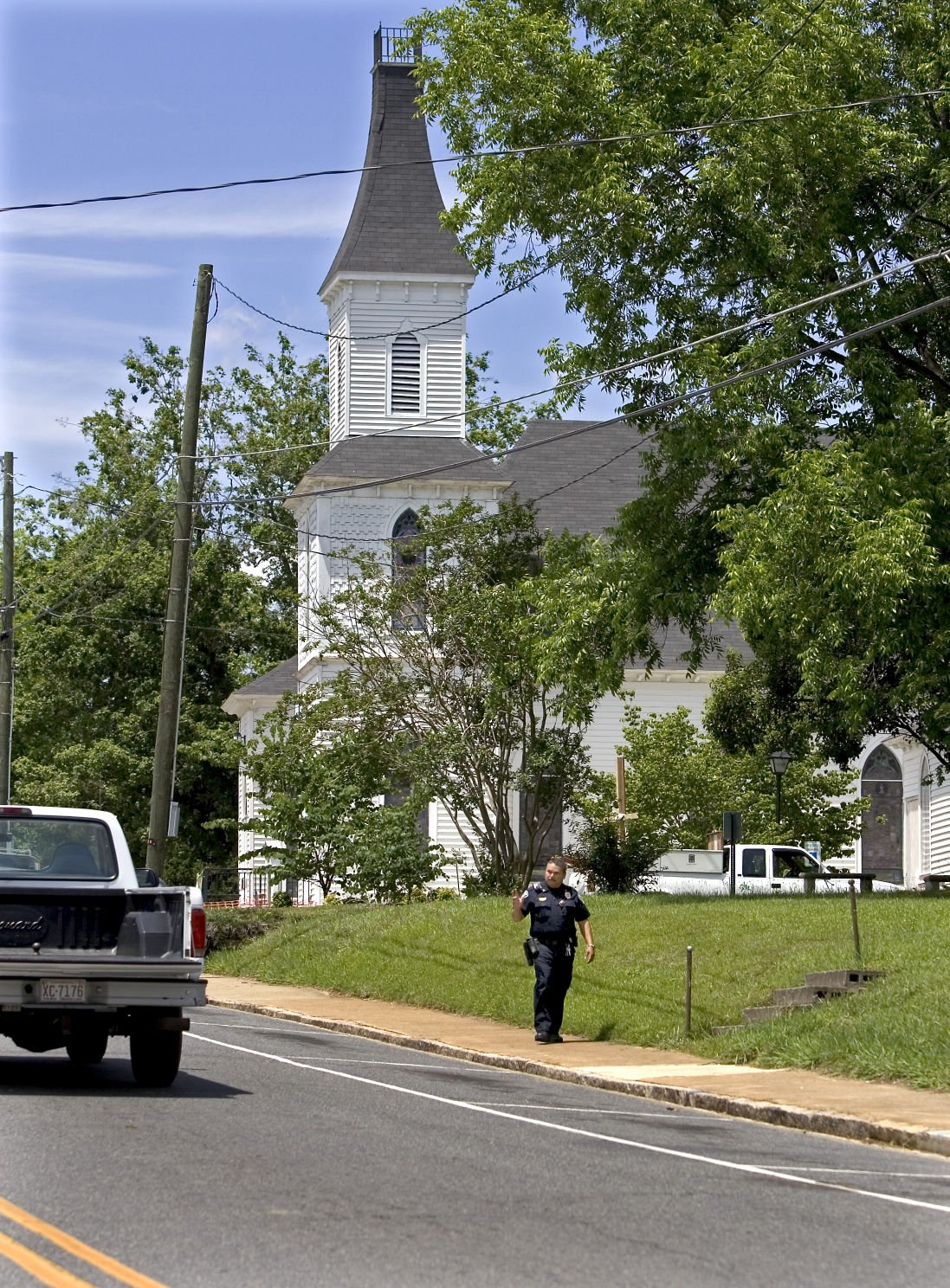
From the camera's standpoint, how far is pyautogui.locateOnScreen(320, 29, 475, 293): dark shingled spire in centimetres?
4672

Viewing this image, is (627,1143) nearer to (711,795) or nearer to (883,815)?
(711,795)

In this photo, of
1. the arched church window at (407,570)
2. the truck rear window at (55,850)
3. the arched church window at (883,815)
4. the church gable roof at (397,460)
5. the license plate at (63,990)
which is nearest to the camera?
the license plate at (63,990)

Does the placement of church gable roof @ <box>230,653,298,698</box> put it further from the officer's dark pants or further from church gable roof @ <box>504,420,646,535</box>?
the officer's dark pants

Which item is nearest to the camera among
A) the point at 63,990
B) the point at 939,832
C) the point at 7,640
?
the point at 63,990

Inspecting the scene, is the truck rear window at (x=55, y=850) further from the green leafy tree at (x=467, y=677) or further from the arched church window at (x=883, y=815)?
the arched church window at (x=883, y=815)

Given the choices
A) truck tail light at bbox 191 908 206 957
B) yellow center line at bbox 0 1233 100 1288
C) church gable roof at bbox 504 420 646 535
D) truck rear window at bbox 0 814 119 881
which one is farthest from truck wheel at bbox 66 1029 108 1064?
church gable roof at bbox 504 420 646 535

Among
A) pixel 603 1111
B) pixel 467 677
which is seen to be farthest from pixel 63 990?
pixel 467 677

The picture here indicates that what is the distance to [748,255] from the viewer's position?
93.2ft

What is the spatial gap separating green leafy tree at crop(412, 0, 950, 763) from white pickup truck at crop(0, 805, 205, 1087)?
1264 cm

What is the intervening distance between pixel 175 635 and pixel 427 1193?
63.4 ft

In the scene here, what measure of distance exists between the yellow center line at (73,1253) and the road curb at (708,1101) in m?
6.21

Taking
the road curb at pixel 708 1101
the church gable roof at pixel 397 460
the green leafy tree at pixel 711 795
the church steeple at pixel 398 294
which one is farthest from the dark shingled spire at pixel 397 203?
the road curb at pixel 708 1101

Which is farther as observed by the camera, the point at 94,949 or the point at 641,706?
the point at 641,706

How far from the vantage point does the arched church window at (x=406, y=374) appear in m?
46.9
